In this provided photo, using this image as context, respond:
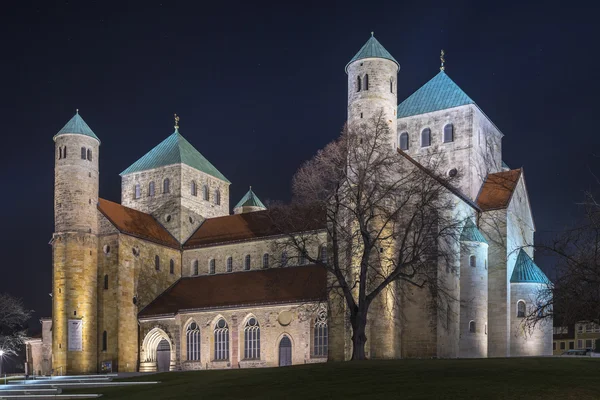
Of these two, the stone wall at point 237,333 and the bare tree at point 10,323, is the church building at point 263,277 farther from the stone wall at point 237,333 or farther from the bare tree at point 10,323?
the bare tree at point 10,323

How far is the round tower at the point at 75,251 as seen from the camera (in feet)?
179

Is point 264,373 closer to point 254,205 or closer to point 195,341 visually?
point 195,341

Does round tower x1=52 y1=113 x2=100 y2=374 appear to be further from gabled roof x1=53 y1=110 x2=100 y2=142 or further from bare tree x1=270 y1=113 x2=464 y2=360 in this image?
bare tree x1=270 y1=113 x2=464 y2=360

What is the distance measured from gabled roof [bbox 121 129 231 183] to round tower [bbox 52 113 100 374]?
1005 centimetres

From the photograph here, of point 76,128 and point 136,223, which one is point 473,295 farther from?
point 76,128

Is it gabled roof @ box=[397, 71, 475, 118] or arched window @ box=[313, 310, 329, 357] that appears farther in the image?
gabled roof @ box=[397, 71, 475, 118]

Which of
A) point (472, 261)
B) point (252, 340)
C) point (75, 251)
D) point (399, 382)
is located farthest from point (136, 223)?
point (399, 382)

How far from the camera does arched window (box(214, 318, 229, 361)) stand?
180 feet

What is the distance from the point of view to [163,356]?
57.0 m

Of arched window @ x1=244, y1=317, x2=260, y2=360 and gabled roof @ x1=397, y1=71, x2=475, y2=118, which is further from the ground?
gabled roof @ x1=397, y1=71, x2=475, y2=118

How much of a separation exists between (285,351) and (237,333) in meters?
3.82

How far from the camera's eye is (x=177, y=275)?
63.4 metres

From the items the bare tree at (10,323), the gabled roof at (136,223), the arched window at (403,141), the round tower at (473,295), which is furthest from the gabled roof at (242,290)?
the bare tree at (10,323)

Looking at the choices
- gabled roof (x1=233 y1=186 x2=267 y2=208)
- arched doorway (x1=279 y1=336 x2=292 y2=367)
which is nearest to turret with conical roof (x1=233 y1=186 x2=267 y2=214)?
gabled roof (x1=233 y1=186 x2=267 y2=208)
